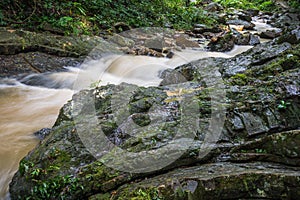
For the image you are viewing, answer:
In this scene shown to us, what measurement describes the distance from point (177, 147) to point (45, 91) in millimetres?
5094

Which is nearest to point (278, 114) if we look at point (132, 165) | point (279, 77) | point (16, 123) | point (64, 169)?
point (279, 77)

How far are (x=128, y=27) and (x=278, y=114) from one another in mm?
9042

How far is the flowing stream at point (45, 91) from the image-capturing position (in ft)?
14.3

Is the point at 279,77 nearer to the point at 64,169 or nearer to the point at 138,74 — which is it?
the point at 64,169

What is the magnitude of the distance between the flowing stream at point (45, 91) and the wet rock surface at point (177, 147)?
791mm

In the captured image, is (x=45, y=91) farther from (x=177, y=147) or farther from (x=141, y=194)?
(x=141, y=194)

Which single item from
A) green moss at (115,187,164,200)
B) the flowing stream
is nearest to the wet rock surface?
green moss at (115,187,164,200)

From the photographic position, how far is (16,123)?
5270mm

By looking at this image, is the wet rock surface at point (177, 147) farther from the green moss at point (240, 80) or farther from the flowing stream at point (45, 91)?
the flowing stream at point (45, 91)

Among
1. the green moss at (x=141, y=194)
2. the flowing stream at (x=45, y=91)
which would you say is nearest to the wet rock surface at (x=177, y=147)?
the green moss at (x=141, y=194)

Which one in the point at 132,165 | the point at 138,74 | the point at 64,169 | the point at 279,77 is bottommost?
the point at 138,74

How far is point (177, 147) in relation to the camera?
284cm

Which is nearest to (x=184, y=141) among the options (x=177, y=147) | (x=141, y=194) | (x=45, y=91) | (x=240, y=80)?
(x=177, y=147)

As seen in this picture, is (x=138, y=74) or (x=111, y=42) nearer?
(x=138, y=74)
